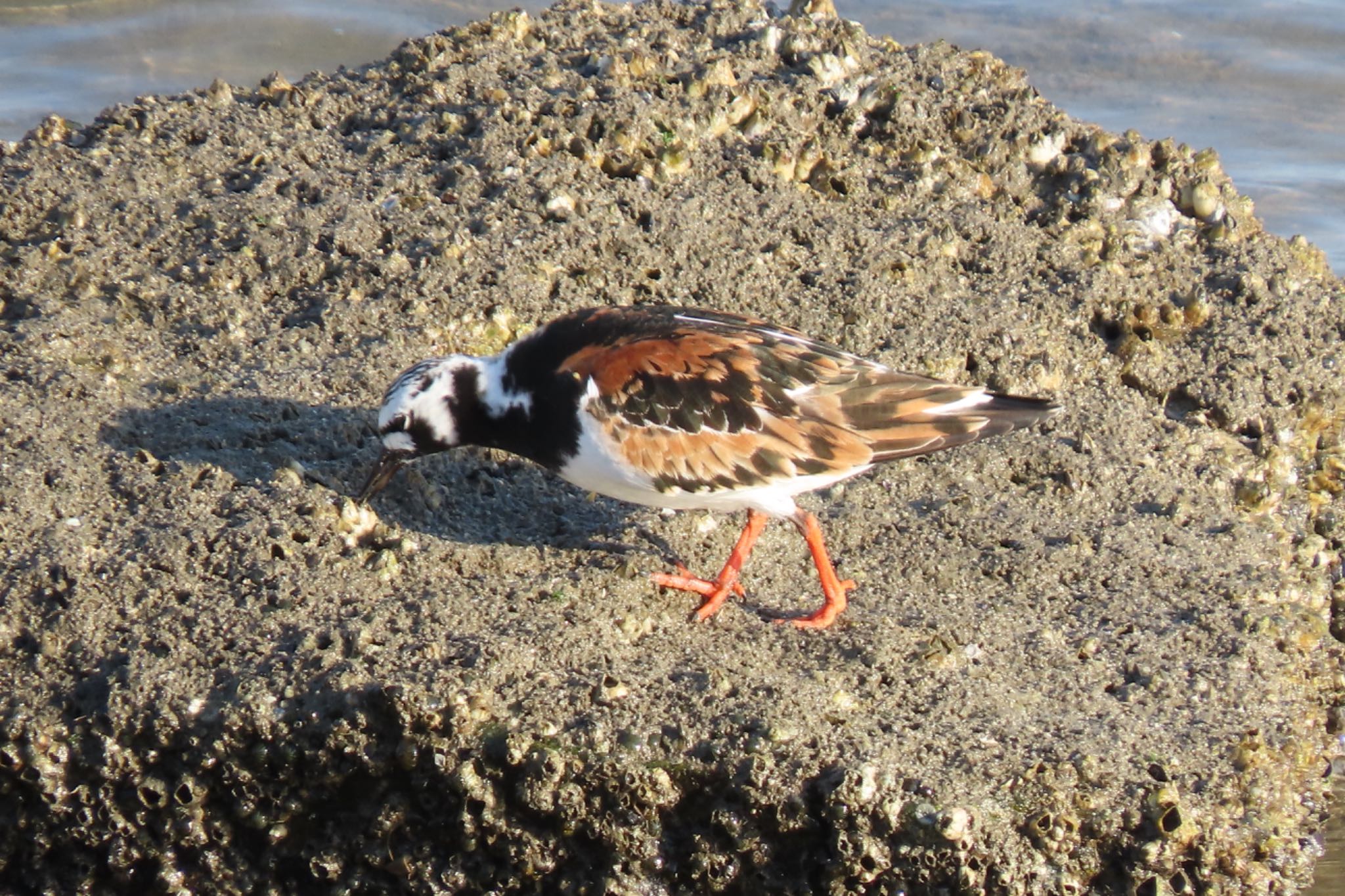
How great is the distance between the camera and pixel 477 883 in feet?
10.2

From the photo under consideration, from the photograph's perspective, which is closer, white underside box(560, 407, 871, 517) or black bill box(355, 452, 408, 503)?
white underside box(560, 407, 871, 517)

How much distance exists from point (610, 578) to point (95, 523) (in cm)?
124

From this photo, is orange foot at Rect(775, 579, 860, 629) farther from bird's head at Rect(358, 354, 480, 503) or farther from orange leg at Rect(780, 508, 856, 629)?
bird's head at Rect(358, 354, 480, 503)

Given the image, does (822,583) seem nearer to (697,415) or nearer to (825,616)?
(825,616)

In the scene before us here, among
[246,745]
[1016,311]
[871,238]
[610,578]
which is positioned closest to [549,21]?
[871,238]

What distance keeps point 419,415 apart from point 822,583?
3.59 feet

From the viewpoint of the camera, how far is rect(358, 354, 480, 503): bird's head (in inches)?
151

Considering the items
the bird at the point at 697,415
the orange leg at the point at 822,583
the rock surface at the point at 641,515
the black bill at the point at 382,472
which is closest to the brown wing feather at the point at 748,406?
the bird at the point at 697,415

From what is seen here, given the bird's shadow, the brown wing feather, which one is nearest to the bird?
the brown wing feather

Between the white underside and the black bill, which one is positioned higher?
the white underside

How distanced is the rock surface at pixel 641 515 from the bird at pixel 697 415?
0.18 metres

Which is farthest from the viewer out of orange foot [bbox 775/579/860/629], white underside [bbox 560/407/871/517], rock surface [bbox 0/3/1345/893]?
white underside [bbox 560/407/871/517]

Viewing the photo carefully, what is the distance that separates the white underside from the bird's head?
327mm

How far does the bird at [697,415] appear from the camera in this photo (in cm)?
375
